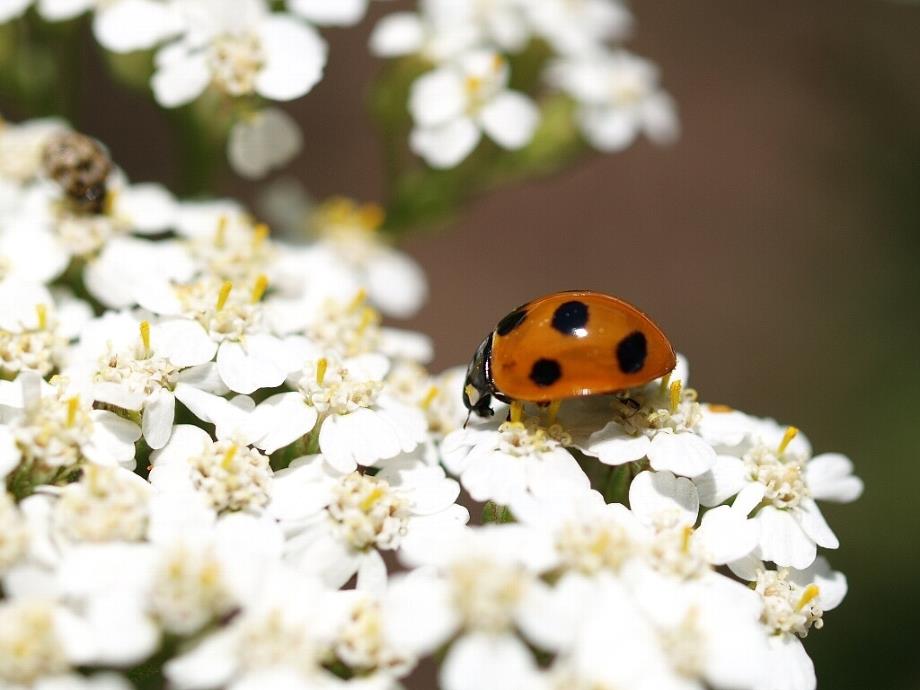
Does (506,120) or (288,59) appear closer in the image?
(288,59)

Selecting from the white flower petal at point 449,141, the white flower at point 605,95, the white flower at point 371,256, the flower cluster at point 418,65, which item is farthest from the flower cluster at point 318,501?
the white flower at point 605,95

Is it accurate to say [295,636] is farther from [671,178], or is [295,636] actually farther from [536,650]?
[671,178]

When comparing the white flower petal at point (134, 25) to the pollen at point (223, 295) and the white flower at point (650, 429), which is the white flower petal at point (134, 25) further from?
the white flower at point (650, 429)

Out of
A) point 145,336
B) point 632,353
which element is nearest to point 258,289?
point 145,336

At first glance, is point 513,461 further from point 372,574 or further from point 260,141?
point 260,141

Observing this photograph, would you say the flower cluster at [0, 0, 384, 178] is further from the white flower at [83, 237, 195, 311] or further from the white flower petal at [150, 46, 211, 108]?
the white flower at [83, 237, 195, 311]
